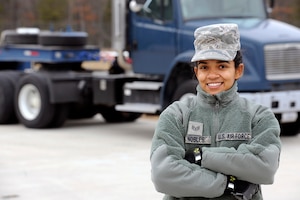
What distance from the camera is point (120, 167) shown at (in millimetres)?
9352

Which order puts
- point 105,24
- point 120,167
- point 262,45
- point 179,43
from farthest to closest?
point 105,24, point 179,43, point 262,45, point 120,167

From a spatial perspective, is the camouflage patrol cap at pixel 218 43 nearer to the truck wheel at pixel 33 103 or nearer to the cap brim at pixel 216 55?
the cap brim at pixel 216 55

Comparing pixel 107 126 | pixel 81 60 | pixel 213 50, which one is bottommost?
pixel 107 126

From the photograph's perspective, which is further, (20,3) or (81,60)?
(20,3)

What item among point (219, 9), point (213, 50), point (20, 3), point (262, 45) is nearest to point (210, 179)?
point (213, 50)

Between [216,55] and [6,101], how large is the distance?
444 inches

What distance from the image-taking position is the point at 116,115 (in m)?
14.5

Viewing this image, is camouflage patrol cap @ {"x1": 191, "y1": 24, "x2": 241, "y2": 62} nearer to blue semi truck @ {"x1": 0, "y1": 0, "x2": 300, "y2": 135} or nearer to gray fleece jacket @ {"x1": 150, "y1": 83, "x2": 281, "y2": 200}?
gray fleece jacket @ {"x1": 150, "y1": 83, "x2": 281, "y2": 200}

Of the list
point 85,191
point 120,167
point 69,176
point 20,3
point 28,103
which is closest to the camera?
point 85,191

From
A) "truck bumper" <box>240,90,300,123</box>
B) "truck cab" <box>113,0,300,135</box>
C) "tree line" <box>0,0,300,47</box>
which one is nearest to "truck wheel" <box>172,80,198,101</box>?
"truck cab" <box>113,0,300,135</box>

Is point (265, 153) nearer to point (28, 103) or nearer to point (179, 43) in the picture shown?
point (179, 43)

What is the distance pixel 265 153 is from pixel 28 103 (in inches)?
428

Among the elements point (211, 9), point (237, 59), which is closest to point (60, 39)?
point (211, 9)

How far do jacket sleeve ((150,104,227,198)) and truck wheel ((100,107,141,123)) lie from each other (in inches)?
441
